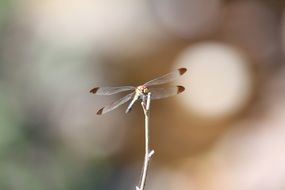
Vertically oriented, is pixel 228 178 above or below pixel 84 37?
below

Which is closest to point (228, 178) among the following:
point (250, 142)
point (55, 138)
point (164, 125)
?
point (250, 142)

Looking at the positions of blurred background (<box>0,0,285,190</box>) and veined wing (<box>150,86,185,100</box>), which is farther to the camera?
blurred background (<box>0,0,285,190</box>)

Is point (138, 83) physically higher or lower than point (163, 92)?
higher

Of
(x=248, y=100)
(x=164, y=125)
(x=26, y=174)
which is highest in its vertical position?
(x=248, y=100)

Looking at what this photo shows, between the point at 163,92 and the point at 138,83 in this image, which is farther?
the point at 138,83

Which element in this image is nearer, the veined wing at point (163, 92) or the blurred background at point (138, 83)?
the veined wing at point (163, 92)

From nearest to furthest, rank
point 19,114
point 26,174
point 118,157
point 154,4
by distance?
point 26,174
point 19,114
point 118,157
point 154,4

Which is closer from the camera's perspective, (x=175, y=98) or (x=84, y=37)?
(x=84, y=37)

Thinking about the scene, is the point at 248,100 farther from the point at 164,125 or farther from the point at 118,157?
the point at 118,157
